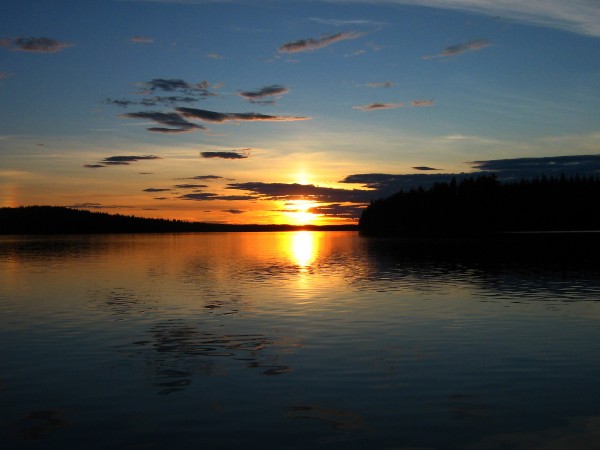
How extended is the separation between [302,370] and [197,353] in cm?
519

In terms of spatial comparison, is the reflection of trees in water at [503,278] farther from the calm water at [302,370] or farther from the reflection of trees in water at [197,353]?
the reflection of trees in water at [197,353]

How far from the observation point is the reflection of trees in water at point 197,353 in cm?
2158

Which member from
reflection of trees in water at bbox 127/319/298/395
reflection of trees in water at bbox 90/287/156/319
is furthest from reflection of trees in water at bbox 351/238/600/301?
reflection of trees in water at bbox 127/319/298/395

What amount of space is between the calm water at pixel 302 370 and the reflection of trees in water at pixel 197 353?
10cm

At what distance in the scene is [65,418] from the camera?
16.6 m

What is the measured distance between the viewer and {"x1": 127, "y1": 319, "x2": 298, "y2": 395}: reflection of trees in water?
21.6 m

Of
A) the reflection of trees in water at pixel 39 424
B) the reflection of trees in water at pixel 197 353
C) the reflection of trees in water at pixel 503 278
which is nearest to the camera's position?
the reflection of trees in water at pixel 39 424

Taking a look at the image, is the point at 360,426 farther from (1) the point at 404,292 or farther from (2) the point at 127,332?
(1) the point at 404,292

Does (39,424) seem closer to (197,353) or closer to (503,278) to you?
(197,353)

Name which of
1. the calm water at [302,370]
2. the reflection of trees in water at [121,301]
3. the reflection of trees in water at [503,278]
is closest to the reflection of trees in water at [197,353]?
the calm water at [302,370]

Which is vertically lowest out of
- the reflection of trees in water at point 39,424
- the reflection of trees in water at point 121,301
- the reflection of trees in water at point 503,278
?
the reflection of trees in water at point 39,424

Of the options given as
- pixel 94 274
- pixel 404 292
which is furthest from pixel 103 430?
pixel 94 274

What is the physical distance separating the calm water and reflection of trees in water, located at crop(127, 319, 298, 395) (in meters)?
0.10

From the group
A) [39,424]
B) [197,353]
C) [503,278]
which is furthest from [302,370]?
[503,278]
